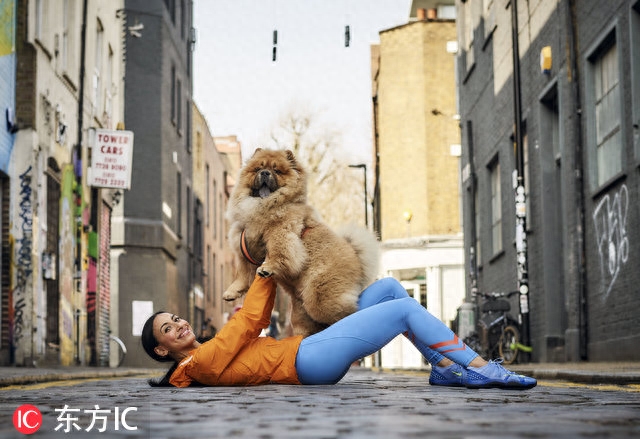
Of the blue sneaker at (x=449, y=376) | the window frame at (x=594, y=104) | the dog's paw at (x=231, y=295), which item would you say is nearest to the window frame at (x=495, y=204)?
the window frame at (x=594, y=104)

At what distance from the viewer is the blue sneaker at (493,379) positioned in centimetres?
589

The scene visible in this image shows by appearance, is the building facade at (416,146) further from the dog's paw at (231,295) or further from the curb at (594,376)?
the dog's paw at (231,295)

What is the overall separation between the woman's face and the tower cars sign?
16.4 metres

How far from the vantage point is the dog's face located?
7.61 metres

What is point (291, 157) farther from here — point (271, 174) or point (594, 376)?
point (594, 376)

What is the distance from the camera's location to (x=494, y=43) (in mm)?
22078

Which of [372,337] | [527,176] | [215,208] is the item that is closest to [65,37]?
[527,176]

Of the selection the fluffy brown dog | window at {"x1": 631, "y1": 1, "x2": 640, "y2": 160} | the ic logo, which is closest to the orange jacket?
the fluffy brown dog

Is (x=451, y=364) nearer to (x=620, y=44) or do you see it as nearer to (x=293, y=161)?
(x=293, y=161)

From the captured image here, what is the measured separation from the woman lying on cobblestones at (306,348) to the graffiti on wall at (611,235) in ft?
23.8

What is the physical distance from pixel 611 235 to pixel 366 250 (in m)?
7.51

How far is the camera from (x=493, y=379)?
232 inches

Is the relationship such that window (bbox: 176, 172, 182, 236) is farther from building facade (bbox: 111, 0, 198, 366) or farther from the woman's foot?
the woman's foot

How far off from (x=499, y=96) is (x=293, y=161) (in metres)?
14.5
